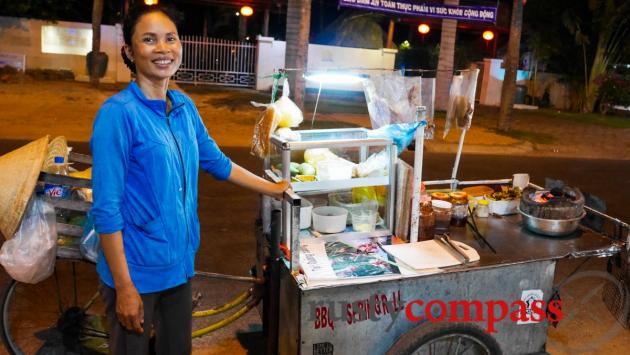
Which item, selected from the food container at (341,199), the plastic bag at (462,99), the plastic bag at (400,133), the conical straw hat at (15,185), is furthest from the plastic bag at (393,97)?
the conical straw hat at (15,185)

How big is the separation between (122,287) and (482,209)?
241 centimetres

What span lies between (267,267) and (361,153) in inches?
38.5

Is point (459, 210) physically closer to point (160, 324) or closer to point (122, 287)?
point (160, 324)

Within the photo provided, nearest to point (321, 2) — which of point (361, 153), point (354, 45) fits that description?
point (354, 45)

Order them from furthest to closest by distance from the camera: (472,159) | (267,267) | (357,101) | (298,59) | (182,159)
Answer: (357,101) < (298,59) < (472,159) < (267,267) < (182,159)

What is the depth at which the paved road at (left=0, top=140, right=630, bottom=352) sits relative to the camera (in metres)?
4.52

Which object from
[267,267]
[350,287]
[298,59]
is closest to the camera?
[350,287]

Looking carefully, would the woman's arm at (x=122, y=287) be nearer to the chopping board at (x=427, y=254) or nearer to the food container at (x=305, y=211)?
the food container at (x=305, y=211)

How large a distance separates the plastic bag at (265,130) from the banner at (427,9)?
10.4 metres

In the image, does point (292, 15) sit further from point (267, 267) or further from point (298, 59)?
point (267, 267)

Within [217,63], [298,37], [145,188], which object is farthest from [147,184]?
[217,63]

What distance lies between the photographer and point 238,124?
41.4 feet

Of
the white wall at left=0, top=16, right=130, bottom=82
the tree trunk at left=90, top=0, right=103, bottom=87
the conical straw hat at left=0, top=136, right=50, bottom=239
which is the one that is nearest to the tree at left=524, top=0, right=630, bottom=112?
the white wall at left=0, top=16, right=130, bottom=82

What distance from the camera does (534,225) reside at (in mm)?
3289
